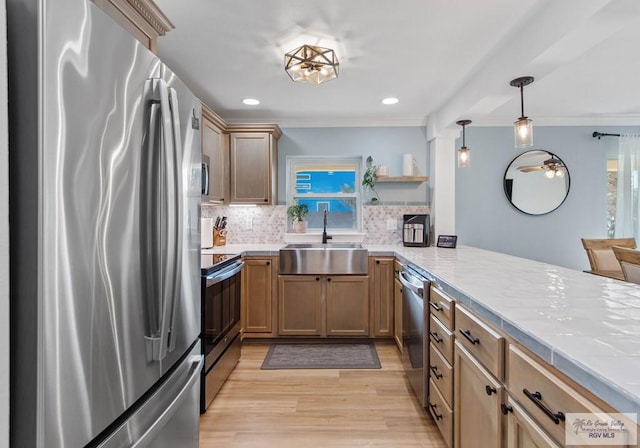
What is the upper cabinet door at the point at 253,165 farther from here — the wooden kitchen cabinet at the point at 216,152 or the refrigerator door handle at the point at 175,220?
the refrigerator door handle at the point at 175,220

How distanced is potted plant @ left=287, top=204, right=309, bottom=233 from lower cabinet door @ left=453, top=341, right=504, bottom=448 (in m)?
2.53

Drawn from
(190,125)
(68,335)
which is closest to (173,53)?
(190,125)

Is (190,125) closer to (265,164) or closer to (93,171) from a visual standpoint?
(93,171)

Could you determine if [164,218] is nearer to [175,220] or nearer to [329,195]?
[175,220]

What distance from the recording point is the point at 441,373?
1786 mm

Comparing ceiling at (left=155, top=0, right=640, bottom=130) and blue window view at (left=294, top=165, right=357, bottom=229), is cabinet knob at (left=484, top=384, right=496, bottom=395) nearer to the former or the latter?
ceiling at (left=155, top=0, right=640, bottom=130)

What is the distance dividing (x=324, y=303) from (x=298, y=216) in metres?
1.10

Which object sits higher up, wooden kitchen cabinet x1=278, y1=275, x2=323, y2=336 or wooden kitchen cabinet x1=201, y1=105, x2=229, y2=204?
wooden kitchen cabinet x1=201, y1=105, x2=229, y2=204

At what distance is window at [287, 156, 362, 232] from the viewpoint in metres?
3.99

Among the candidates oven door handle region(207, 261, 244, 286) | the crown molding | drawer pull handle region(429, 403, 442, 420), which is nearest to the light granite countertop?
drawer pull handle region(429, 403, 442, 420)

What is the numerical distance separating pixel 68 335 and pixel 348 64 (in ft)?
7.75

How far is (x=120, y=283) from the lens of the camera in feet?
2.82

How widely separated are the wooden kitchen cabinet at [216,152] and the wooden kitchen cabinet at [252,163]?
8cm

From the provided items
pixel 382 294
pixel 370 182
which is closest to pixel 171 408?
pixel 382 294
